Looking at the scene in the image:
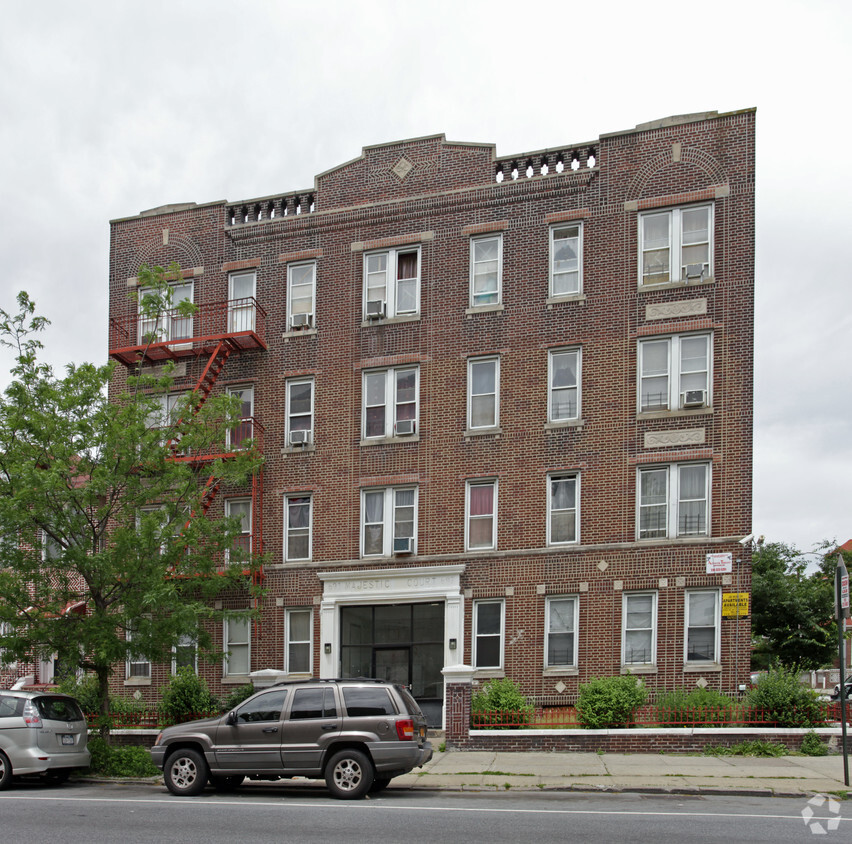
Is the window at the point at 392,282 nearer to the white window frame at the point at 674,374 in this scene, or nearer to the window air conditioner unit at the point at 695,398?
the white window frame at the point at 674,374

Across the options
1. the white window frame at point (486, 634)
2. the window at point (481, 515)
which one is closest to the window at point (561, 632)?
the white window frame at point (486, 634)

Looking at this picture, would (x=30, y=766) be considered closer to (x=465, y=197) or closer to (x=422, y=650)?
(x=422, y=650)

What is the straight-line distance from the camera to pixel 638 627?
25500mm

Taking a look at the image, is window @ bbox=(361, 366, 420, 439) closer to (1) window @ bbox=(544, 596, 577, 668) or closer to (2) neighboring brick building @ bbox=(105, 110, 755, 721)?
(2) neighboring brick building @ bbox=(105, 110, 755, 721)

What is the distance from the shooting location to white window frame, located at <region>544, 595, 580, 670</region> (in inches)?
1018

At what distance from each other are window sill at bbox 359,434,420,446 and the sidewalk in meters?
9.24

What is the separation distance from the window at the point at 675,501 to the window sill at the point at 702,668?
297cm

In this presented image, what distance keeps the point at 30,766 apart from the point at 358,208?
17276mm

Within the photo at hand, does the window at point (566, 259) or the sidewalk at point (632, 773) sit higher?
the window at point (566, 259)

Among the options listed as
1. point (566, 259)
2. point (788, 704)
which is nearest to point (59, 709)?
point (788, 704)

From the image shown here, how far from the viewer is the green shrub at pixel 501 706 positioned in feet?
73.4

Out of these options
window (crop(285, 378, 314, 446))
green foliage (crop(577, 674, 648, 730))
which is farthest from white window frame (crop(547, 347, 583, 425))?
green foliage (crop(577, 674, 648, 730))

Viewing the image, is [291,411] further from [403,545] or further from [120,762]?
[120,762]

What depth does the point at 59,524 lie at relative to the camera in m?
21.5
